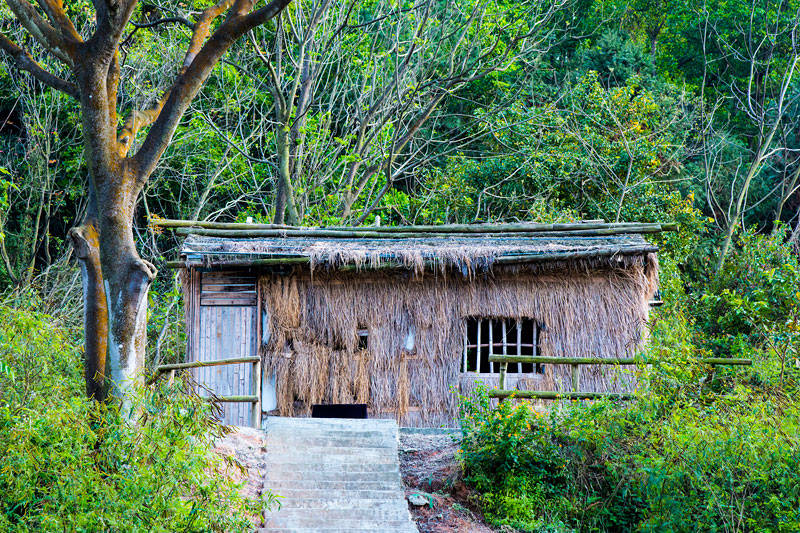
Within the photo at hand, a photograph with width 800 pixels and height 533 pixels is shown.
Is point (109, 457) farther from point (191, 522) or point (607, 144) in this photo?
point (607, 144)

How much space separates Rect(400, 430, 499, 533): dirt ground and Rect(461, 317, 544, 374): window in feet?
6.00

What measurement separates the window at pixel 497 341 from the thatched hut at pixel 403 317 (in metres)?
0.05

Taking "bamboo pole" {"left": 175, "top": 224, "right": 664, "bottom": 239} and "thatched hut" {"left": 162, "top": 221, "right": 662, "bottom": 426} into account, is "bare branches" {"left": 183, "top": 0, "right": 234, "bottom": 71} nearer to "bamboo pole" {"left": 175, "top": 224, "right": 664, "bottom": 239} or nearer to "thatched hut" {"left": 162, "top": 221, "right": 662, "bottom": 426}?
"thatched hut" {"left": 162, "top": 221, "right": 662, "bottom": 426}


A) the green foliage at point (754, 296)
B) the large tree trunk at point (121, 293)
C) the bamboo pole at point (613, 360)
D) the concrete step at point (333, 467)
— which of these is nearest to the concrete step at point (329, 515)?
the concrete step at point (333, 467)

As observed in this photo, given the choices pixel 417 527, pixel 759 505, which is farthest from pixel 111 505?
pixel 759 505

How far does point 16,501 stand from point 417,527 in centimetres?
393

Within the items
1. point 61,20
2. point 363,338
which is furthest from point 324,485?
point 61,20

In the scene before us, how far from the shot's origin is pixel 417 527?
862cm

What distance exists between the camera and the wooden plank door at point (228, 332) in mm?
12453

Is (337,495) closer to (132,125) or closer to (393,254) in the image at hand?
(393,254)

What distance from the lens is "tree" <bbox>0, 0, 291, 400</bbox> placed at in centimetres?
803

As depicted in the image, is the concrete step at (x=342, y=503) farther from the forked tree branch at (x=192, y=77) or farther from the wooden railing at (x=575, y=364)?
the forked tree branch at (x=192, y=77)

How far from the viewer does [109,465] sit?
7223 mm

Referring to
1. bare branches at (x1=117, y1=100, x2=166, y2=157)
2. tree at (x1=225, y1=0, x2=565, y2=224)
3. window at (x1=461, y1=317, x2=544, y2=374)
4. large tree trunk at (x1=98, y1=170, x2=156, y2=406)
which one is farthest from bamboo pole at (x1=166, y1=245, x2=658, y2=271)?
tree at (x1=225, y1=0, x2=565, y2=224)
